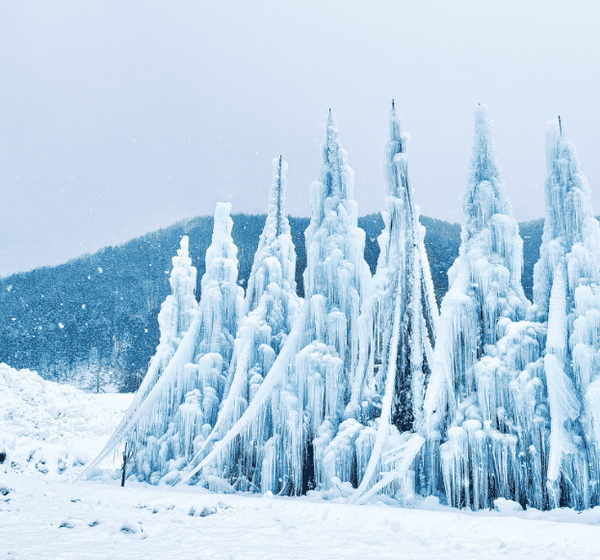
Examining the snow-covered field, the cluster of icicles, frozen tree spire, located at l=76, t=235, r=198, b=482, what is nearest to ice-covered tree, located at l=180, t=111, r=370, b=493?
the cluster of icicles

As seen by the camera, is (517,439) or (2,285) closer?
(517,439)

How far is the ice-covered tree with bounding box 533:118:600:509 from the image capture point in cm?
838

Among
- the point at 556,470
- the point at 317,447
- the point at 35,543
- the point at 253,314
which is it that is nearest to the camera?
the point at 35,543

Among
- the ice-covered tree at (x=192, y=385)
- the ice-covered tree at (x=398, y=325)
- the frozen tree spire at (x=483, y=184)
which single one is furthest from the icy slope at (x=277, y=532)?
the frozen tree spire at (x=483, y=184)

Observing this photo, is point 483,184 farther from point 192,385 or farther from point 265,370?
point 192,385

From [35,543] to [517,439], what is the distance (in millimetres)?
7637

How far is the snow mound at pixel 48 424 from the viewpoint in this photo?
1827 cm

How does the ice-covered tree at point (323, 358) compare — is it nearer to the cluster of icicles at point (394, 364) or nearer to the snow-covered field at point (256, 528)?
the cluster of icicles at point (394, 364)

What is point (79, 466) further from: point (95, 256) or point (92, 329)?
point (95, 256)

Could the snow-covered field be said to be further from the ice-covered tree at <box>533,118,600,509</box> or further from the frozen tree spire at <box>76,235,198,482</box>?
the frozen tree spire at <box>76,235,198,482</box>

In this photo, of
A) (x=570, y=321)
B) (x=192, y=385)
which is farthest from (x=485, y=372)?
(x=192, y=385)

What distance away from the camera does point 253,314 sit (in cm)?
1368

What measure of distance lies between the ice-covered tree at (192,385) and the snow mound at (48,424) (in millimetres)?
5575

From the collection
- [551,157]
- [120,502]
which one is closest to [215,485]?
[120,502]
